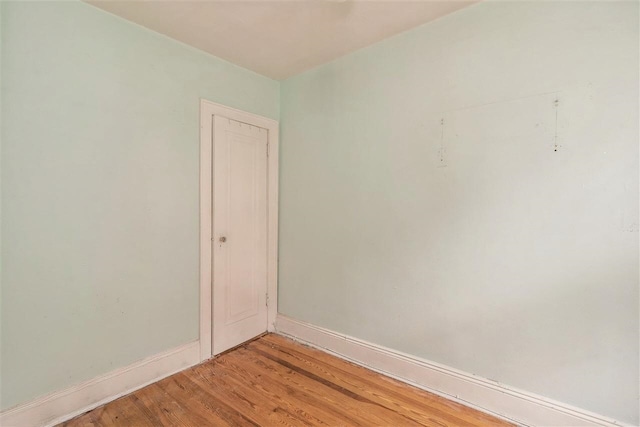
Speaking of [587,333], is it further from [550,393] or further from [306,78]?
[306,78]

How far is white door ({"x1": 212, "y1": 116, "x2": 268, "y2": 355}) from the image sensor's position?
8.41 feet

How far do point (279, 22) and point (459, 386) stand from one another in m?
2.84

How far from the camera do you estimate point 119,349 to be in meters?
2.01

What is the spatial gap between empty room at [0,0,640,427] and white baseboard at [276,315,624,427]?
0.01 metres

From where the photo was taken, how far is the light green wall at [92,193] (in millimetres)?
1628

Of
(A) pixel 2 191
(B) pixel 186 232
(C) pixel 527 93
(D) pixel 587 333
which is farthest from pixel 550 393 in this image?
(A) pixel 2 191

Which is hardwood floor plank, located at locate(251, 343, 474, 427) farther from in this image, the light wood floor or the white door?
the white door

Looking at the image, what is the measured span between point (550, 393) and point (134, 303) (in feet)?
9.07

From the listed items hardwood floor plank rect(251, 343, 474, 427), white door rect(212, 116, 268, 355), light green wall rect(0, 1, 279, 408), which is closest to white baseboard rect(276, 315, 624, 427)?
hardwood floor plank rect(251, 343, 474, 427)

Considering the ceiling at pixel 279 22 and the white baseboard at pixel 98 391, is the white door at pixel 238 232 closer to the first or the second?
the white baseboard at pixel 98 391

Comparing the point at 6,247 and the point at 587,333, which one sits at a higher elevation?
the point at 6,247

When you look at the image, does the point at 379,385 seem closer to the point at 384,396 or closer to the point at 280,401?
the point at 384,396

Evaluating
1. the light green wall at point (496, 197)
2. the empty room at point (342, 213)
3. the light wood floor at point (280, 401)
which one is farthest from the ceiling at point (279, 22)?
the light wood floor at point (280, 401)

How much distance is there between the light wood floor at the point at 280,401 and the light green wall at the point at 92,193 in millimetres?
329
